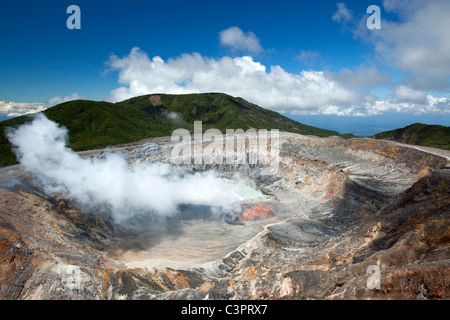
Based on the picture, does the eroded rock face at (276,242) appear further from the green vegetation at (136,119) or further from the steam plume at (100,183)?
the green vegetation at (136,119)

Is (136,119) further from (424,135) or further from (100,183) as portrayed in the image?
(424,135)

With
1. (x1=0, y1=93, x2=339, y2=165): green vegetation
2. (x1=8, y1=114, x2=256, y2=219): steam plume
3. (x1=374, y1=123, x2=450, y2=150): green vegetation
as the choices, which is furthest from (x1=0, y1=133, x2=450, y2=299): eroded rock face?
(x1=0, y1=93, x2=339, y2=165): green vegetation

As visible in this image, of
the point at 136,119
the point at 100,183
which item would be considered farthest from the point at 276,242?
the point at 136,119

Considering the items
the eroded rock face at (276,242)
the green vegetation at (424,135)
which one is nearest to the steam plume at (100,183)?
the eroded rock face at (276,242)

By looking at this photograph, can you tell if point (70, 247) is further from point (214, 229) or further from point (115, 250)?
point (214, 229)

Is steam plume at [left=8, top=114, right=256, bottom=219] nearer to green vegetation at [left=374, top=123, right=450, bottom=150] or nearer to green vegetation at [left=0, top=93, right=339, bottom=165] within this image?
green vegetation at [left=0, top=93, right=339, bottom=165]

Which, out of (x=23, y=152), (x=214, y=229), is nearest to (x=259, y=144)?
(x=214, y=229)
